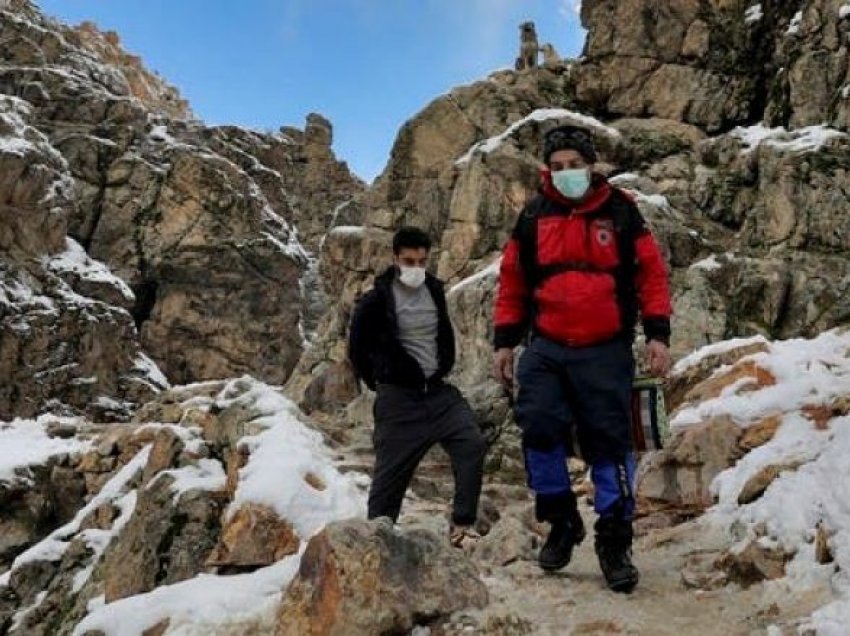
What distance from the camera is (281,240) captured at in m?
69.2

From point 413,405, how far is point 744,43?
84.2 feet

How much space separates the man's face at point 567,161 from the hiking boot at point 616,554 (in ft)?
6.47

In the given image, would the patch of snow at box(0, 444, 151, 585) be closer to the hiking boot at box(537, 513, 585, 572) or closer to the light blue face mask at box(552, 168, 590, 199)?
the hiking boot at box(537, 513, 585, 572)

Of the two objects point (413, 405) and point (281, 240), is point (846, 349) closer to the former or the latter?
point (413, 405)

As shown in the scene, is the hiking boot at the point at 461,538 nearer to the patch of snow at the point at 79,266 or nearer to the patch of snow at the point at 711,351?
the patch of snow at the point at 711,351

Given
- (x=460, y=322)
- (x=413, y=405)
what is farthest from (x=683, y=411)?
(x=460, y=322)

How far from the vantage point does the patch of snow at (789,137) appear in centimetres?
2059

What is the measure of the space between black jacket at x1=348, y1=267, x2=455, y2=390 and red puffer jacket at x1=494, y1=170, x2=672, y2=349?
50.8 inches

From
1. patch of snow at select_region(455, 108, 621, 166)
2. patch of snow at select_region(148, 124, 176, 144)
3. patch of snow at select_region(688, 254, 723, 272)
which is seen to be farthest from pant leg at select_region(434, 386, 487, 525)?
patch of snow at select_region(148, 124, 176, 144)

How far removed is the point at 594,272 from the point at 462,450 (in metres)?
1.90

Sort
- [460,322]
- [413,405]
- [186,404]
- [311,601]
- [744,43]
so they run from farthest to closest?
[744,43]
[460,322]
[186,404]
[413,405]
[311,601]

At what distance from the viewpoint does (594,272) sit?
15.1 ft

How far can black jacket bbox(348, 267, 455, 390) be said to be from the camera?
5793 mm

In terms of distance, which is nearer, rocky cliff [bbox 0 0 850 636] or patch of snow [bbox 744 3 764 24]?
rocky cliff [bbox 0 0 850 636]
